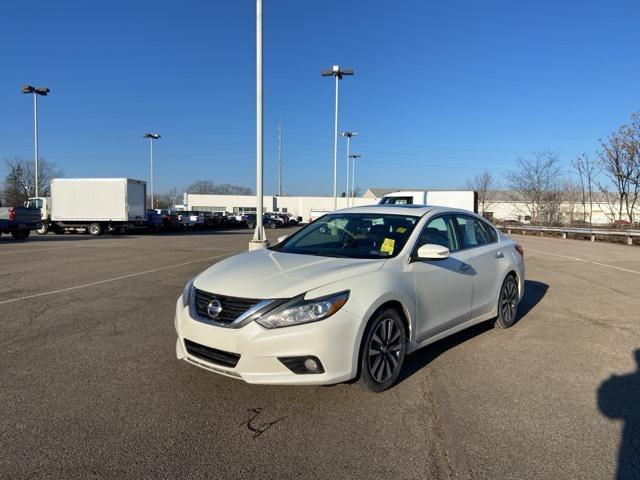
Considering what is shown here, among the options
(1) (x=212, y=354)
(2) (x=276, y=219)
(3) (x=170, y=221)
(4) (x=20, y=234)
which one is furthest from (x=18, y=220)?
(2) (x=276, y=219)

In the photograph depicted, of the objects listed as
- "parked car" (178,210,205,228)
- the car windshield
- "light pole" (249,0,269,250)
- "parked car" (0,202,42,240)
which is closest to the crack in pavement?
the car windshield

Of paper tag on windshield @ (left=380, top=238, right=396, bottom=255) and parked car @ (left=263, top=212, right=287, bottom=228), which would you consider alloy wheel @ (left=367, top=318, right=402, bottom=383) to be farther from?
parked car @ (left=263, top=212, right=287, bottom=228)

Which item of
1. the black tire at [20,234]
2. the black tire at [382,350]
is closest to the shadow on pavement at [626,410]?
the black tire at [382,350]

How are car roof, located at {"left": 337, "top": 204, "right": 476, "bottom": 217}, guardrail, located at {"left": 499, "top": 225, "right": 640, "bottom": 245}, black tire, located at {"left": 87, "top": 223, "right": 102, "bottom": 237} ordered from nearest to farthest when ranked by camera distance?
car roof, located at {"left": 337, "top": 204, "right": 476, "bottom": 217}, guardrail, located at {"left": 499, "top": 225, "right": 640, "bottom": 245}, black tire, located at {"left": 87, "top": 223, "right": 102, "bottom": 237}

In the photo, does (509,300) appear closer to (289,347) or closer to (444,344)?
(444,344)

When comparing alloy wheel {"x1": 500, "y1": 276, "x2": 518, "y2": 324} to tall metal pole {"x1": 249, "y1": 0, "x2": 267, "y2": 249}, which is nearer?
alloy wheel {"x1": 500, "y1": 276, "x2": 518, "y2": 324}

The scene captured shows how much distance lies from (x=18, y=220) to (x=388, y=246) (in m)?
24.4

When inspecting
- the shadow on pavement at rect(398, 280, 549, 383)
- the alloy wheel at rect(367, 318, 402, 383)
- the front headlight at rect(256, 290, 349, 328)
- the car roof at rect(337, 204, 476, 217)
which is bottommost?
the shadow on pavement at rect(398, 280, 549, 383)

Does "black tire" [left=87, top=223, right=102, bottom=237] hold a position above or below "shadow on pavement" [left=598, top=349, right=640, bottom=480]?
above

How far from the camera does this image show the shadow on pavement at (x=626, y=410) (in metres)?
3.05

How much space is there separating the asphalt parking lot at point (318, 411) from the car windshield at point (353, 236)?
125 cm

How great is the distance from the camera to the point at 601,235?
29.0 metres

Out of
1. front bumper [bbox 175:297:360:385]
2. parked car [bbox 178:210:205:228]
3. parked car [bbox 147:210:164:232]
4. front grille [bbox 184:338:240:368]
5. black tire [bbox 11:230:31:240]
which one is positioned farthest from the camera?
parked car [bbox 178:210:205:228]

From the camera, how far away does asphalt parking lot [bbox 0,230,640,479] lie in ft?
9.98
